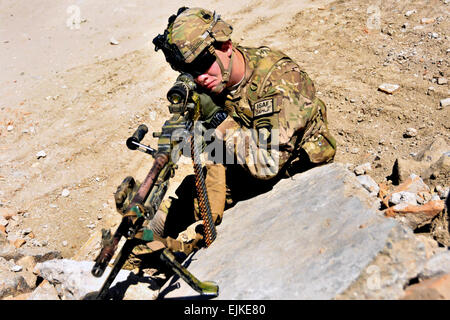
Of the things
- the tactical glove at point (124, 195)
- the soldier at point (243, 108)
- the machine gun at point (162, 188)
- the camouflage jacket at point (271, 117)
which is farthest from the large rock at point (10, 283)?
the camouflage jacket at point (271, 117)

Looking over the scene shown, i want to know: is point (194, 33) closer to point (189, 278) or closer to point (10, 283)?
point (189, 278)

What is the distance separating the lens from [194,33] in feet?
10.1

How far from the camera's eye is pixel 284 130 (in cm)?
300

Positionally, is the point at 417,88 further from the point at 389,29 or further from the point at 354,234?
the point at 354,234

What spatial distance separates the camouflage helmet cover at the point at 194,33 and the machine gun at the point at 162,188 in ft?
1.26

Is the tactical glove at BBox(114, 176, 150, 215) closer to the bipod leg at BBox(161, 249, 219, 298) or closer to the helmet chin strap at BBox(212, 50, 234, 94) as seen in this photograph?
the bipod leg at BBox(161, 249, 219, 298)

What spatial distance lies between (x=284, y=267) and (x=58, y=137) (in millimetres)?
4741

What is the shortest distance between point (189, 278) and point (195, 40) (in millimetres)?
1766

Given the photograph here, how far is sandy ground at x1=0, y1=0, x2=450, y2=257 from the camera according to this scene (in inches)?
184

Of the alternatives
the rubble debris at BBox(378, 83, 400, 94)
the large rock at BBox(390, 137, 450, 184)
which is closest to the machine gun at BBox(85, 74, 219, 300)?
the large rock at BBox(390, 137, 450, 184)

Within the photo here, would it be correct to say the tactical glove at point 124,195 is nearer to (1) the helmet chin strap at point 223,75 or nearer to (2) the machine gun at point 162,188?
(2) the machine gun at point 162,188

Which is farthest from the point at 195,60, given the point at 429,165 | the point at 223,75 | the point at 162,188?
the point at 429,165

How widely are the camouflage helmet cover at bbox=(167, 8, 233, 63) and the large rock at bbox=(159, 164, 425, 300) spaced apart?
1358 mm
